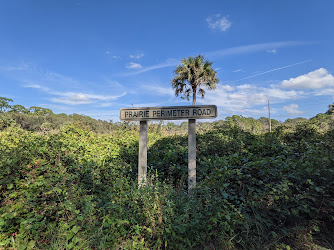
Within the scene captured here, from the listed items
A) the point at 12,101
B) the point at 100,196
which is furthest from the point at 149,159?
the point at 12,101

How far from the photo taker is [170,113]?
4480mm

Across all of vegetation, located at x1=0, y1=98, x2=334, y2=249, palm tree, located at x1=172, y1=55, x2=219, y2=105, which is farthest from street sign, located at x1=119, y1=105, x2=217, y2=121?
palm tree, located at x1=172, y1=55, x2=219, y2=105

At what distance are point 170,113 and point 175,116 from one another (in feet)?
0.43

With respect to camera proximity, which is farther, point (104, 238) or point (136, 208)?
point (136, 208)

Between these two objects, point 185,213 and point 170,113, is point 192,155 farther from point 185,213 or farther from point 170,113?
point 185,213

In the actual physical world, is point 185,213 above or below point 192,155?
below

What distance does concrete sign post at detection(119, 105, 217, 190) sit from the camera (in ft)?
14.2

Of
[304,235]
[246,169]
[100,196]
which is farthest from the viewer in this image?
[246,169]

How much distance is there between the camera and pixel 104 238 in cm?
246

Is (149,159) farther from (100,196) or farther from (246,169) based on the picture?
(246,169)

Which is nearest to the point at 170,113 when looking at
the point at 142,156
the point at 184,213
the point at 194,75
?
the point at 142,156

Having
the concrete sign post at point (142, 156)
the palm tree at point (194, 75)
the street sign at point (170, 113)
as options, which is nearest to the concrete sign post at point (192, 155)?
the street sign at point (170, 113)

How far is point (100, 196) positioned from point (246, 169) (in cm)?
282

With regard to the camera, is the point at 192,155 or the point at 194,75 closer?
the point at 192,155
